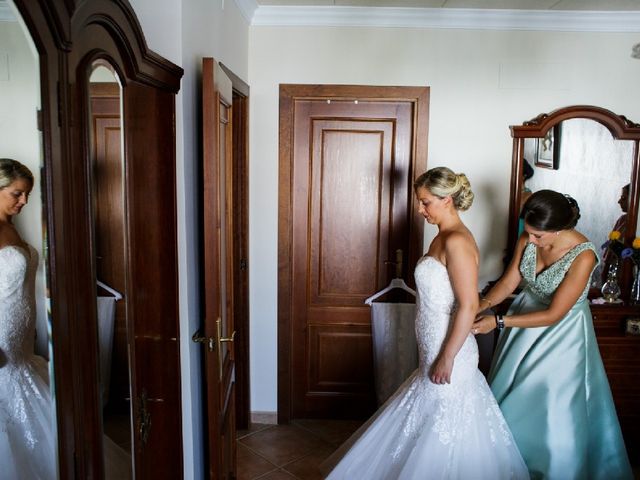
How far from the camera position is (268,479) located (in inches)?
124

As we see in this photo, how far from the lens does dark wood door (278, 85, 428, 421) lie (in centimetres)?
357

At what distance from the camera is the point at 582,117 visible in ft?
11.5

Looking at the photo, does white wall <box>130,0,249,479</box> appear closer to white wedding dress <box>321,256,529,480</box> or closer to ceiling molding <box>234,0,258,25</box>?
ceiling molding <box>234,0,258,25</box>

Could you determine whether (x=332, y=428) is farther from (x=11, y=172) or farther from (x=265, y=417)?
(x=11, y=172)

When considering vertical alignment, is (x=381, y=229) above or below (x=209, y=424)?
above

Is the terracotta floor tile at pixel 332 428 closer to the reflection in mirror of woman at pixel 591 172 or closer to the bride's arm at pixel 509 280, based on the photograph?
the bride's arm at pixel 509 280

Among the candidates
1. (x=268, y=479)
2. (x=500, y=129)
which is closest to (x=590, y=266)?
(x=500, y=129)

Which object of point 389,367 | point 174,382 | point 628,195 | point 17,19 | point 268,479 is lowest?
point 268,479

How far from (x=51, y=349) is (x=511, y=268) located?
2330 mm

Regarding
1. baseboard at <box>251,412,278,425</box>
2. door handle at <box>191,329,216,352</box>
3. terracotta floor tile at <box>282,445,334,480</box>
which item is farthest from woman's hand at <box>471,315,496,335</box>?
baseboard at <box>251,412,278,425</box>

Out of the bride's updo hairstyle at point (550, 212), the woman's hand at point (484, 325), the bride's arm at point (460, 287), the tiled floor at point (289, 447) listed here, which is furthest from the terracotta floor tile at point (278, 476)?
the bride's updo hairstyle at point (550, 212)

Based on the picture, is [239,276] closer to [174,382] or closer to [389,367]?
→ [389,367]

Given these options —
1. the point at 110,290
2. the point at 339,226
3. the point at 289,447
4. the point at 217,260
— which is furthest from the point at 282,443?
the point at 110,290

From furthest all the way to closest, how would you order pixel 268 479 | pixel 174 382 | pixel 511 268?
pixel 268 479, pixel 511 268, pixel 174 382
